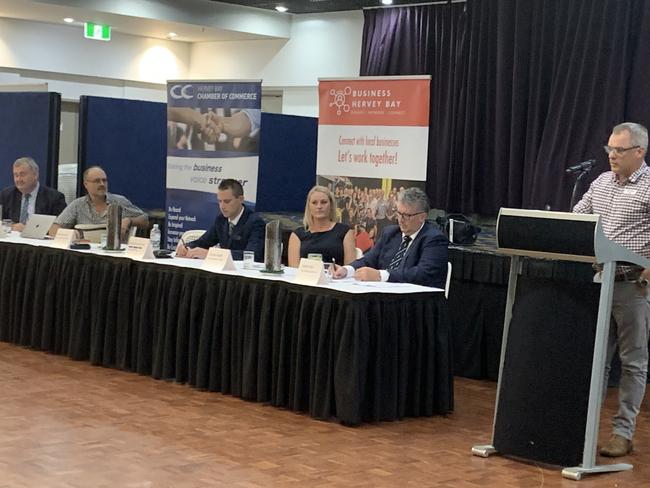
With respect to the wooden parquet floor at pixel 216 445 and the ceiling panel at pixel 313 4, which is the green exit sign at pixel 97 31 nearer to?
the ceiling panel at pixel 313 4

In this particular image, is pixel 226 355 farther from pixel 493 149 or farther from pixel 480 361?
pixel 493 149

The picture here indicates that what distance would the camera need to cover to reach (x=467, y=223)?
722 cm

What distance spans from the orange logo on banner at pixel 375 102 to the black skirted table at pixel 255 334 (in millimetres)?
1690

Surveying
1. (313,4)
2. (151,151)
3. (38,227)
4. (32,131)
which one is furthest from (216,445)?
(313,4)

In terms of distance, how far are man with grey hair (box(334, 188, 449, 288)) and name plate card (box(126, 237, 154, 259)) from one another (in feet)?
3.77

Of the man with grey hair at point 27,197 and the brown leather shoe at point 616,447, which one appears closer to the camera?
the brown leather shoe at point 616,447

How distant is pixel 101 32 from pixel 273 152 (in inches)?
129

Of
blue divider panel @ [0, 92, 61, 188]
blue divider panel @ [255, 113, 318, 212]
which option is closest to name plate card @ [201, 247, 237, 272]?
blue divider panel @ [0, 92, 61, 188]

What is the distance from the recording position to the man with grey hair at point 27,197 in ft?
24.9

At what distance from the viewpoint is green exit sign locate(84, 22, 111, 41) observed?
39.4 ft

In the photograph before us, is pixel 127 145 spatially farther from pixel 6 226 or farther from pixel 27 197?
pixel 6 226

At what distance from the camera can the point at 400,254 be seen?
5473 millimetres

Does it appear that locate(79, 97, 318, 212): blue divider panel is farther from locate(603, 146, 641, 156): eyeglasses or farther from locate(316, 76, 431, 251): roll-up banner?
locate(603, 146, 641, 156): eyeglasses

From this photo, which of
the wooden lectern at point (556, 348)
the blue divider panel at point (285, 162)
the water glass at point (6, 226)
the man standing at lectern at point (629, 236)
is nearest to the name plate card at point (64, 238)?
the water glass at point (6, 226)
